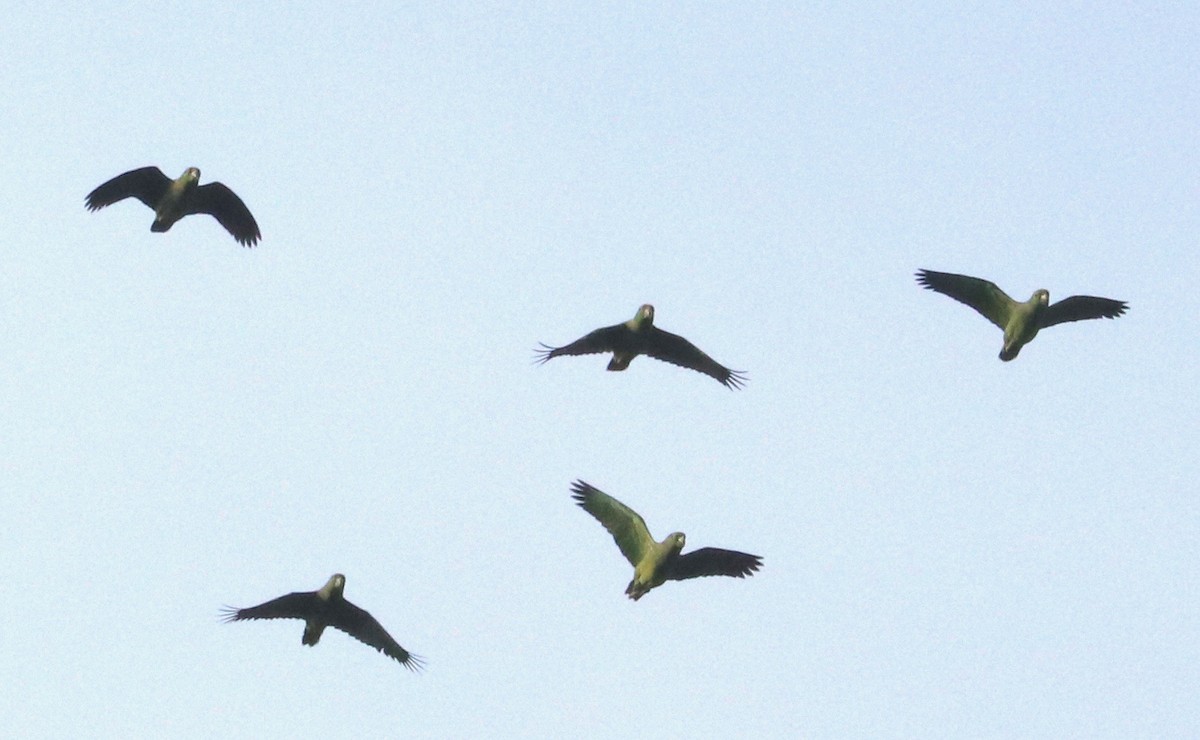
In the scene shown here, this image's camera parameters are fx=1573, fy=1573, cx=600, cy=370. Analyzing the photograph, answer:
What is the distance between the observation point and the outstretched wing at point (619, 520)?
1820cm

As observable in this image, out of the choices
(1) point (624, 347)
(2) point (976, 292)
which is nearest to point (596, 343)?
(1) point (624, 347)

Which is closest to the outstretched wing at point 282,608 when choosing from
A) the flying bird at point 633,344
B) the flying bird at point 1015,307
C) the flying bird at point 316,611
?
the flying bird at point 316,611

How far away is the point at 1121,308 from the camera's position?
20984 mm

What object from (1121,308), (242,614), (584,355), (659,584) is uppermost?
(1121,308)

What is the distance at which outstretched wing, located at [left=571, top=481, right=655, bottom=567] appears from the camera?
1820 centimetres

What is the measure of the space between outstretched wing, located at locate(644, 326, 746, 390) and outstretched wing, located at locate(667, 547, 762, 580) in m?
3.33

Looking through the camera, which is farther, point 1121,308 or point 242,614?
point 1121,308

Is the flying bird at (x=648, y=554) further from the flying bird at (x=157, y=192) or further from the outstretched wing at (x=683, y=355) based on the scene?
the flying bird at (x=157, y=192)

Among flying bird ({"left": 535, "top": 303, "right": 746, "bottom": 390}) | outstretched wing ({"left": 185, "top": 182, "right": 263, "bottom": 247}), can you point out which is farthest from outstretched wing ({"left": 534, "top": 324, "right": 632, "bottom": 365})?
outstretched wing ({"left": 185, "top": 182, "right": 263, "bottom": 247})

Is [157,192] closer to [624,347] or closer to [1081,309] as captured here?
[624,347]

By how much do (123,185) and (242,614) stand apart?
18.9 feet

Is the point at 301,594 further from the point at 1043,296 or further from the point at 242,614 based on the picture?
the point at 1043,296

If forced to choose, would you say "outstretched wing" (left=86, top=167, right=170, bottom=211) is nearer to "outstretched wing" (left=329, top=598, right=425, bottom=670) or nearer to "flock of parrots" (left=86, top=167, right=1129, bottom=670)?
"flock of parrots" (left=86, top=167, right=1129, bottom=670)

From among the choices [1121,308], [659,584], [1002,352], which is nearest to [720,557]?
[659,584]
